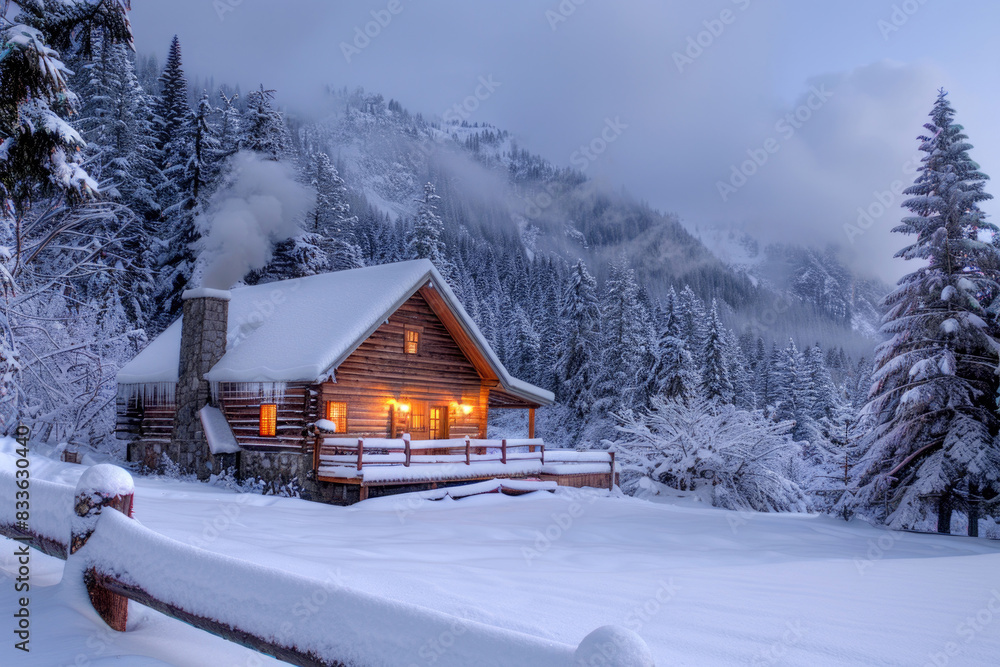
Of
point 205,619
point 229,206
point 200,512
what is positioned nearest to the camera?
point 205,619

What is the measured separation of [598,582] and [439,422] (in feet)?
52.1

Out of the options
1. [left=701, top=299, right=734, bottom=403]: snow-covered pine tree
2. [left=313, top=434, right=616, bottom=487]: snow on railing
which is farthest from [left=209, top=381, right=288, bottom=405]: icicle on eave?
[left=701, top=299, right=734, bottom=403]: snow-covered pine tree

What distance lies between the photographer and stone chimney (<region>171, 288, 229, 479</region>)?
19.6m

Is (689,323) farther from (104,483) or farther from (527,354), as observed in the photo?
(104,483)

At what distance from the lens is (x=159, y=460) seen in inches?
822

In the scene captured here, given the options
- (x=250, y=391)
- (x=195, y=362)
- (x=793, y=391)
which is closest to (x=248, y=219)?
(x=195, y=362)

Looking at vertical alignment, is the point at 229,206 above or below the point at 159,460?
above

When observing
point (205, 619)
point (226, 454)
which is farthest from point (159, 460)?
point (205, 619)

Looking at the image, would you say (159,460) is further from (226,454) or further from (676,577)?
(676,577)

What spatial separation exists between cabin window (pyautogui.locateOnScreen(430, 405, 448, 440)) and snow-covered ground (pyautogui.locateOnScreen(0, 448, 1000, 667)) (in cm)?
Answer: 806

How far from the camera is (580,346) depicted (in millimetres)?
47031

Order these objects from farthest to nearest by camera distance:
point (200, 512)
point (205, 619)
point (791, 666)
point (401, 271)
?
1. point (401, 271)
2. point (200, 512)
3. point (791, 666)
4. point (205, 619)

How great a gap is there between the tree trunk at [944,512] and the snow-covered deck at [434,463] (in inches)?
383

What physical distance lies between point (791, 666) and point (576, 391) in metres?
43.0
